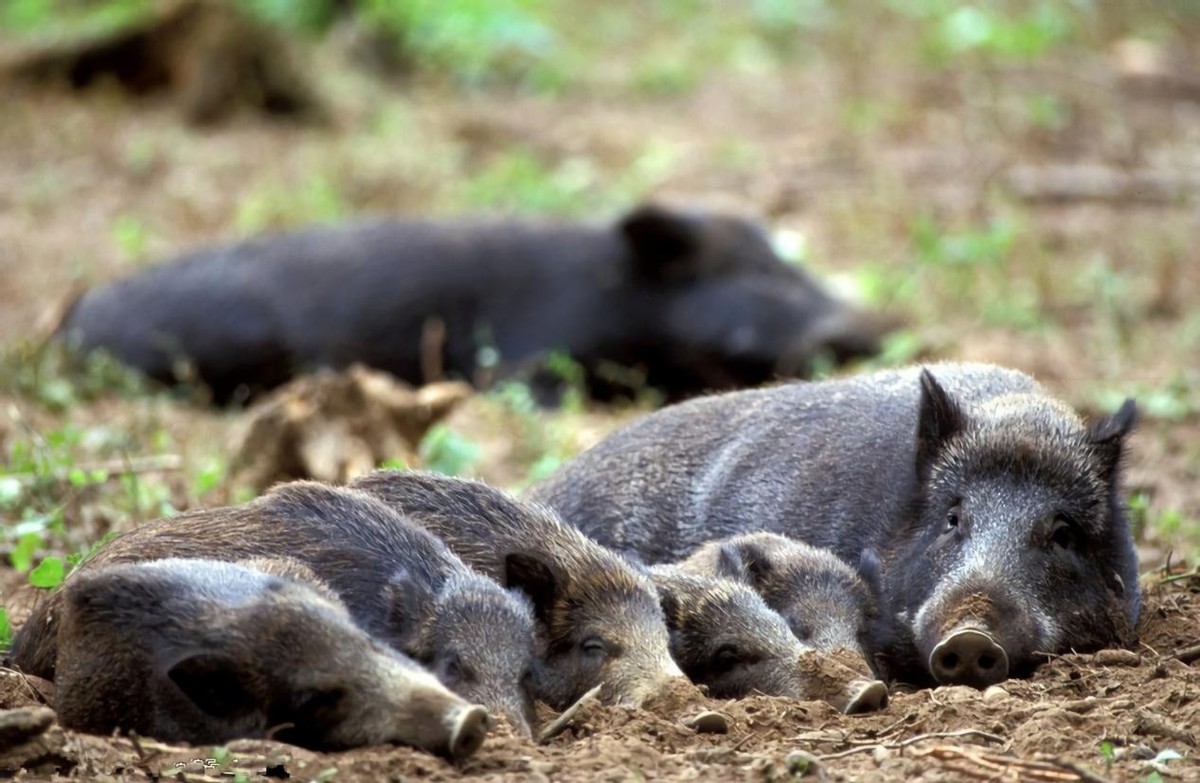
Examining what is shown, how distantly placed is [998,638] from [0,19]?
17129 millimetres

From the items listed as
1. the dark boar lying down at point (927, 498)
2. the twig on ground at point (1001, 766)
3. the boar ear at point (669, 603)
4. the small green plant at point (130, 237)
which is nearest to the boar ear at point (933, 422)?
the dark boar lying down at point (927, 498)

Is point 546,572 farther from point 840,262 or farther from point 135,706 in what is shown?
point 840,262

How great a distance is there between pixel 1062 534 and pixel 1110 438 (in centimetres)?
36

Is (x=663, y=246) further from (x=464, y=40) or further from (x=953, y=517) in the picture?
(x=464, y=40)

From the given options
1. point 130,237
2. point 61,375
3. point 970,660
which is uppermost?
point 970,660

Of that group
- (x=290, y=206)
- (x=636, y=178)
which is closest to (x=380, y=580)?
(x=290, y=206)

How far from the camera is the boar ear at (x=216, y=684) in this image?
4.01m

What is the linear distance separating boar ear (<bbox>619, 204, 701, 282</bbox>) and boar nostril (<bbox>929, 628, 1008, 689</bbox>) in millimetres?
6762

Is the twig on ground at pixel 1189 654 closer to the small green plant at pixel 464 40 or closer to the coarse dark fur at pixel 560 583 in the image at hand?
the coarse dark fur at pixel 560 583

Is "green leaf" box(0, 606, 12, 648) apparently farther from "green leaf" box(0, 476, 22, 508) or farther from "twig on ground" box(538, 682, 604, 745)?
"twig on ground" box(538, 682, 604, 745)

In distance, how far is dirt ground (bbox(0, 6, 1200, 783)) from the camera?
406cm

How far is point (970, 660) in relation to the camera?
191 inches

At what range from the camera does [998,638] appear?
493 centimetres

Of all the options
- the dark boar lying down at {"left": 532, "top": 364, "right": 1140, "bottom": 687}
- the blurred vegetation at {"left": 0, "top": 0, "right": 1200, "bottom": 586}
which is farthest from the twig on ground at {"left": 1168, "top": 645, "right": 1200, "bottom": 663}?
the blurred vegetation at {"left": 0, "top": 0, "right": 1200, "bottom": 586}
